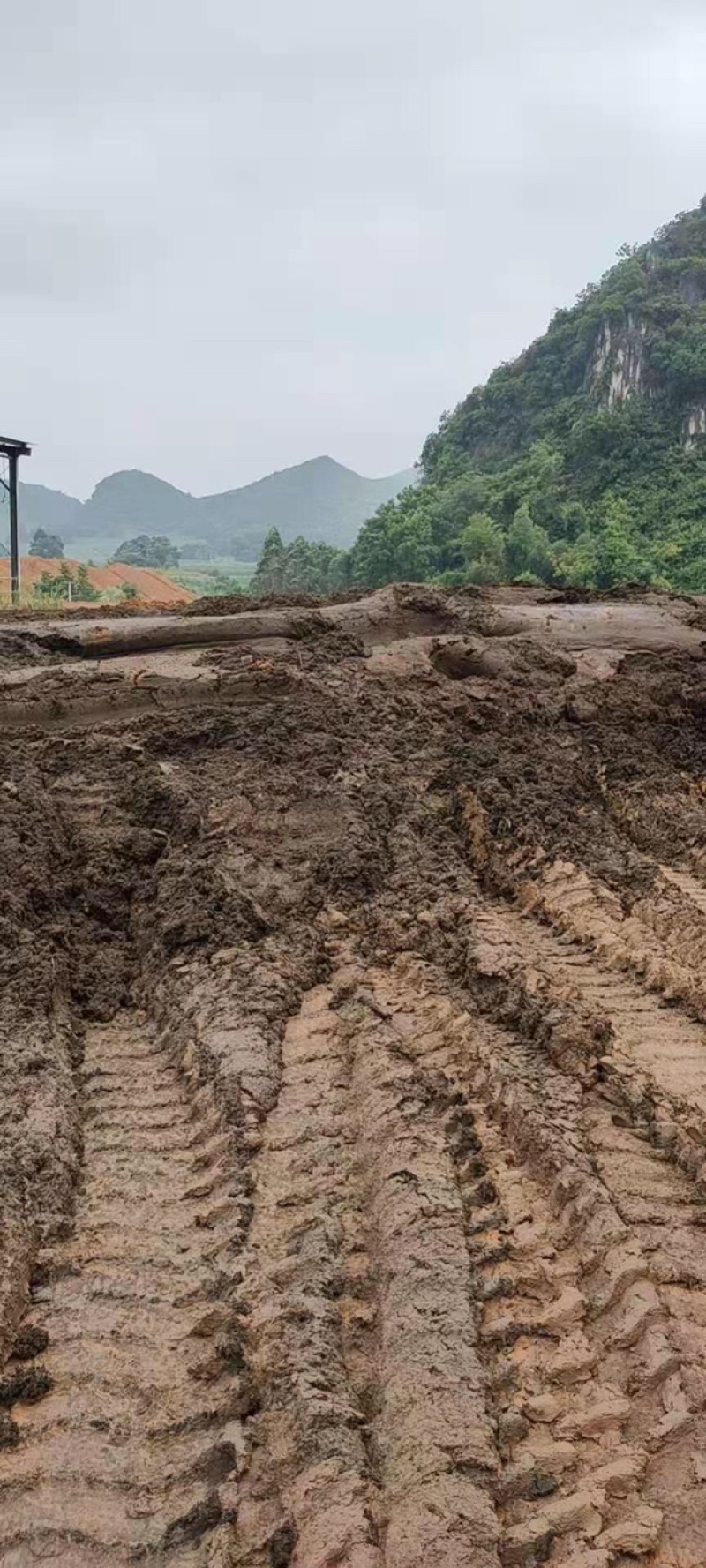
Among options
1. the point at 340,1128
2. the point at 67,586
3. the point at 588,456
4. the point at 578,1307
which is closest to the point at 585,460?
the point at 588,456

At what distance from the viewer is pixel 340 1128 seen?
282 cm

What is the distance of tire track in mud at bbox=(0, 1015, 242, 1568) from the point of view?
181cm

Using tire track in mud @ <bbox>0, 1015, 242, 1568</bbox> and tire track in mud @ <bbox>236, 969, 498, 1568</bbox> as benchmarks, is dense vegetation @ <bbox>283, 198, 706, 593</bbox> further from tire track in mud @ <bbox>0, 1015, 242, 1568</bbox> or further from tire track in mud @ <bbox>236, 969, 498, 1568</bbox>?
tire track in mud @ <bbox>0, 1015, 242, 1568</bbox>

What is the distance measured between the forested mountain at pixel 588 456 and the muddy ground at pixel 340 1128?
66.2ft

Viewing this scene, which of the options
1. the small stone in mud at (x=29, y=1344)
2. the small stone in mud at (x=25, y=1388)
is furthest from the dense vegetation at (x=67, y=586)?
the small stone in mud at (x=25, y=1388)

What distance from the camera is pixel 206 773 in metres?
4.87

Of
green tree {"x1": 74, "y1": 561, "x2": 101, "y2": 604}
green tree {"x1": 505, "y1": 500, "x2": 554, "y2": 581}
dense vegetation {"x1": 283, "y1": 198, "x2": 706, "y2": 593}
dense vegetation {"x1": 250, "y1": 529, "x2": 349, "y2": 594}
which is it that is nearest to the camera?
green tree {"x1": 74, "y1": 561, "x2": 101, "y2": 604}

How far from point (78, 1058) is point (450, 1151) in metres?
1.35

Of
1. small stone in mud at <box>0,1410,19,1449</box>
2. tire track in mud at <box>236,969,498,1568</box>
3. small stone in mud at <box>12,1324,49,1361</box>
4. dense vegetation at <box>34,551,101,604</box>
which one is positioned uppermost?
dense vegetation at <box>34,551,101,604</box>

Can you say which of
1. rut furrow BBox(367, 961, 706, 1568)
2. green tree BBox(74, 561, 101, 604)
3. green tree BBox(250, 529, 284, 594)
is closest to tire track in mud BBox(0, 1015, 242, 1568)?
rut furrow BBox(367, 961, 706, 1568)

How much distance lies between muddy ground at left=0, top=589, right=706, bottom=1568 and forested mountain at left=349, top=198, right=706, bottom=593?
795 inches

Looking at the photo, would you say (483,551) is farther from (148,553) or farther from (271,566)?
(148,553)

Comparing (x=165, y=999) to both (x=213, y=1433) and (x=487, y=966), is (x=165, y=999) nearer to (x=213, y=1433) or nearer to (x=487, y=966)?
(x=487, y=966)

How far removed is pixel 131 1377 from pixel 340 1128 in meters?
0.88
